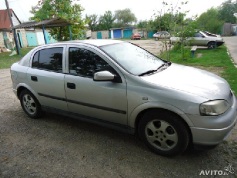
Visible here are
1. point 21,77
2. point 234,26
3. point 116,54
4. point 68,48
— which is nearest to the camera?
point 116,54

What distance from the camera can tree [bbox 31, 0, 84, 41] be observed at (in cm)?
2014

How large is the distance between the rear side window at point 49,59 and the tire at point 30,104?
26.4 inches

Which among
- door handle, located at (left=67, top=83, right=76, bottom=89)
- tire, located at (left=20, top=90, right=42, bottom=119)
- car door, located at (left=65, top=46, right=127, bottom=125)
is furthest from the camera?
tire, located at (left=20, top=90, right=42, bottom=119)

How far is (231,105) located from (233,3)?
5474 centimetres

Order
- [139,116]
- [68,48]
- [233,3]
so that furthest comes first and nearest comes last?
[233,3] → [68,48] → [139,116]

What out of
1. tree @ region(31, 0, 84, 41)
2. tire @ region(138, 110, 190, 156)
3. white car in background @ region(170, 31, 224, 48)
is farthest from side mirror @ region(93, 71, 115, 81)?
tree @ region(31, 0, 84, 41)

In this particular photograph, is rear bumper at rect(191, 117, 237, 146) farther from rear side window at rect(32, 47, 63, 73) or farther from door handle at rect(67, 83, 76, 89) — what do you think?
rear side window at rect(32, 47, 63, 73)

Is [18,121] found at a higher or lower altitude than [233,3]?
lower

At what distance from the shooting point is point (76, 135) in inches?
158

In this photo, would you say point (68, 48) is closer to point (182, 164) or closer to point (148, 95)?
point (148, 95)

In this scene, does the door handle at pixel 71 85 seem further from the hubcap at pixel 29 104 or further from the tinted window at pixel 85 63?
the hubcap at pixel 29 104

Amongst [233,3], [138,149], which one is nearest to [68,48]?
[138,149]

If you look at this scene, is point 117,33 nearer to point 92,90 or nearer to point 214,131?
point 92,90

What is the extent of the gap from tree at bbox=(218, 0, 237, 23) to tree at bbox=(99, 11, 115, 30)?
99.9 feet
